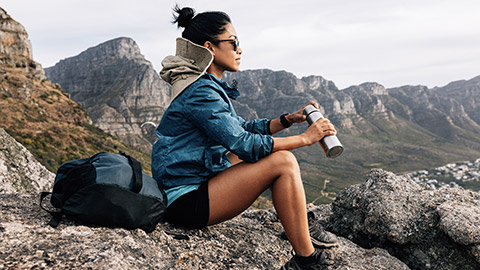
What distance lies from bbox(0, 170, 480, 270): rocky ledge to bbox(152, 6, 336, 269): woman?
519mm

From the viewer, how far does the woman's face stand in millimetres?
3785

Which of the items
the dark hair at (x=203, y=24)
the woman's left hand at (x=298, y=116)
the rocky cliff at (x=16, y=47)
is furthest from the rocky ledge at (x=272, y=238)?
the rocky cliff at (x=16, y=47)

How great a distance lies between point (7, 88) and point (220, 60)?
80.4 metres

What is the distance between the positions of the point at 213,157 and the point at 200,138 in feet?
0.92

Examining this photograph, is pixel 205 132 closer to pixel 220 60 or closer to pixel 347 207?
pixel 220 60

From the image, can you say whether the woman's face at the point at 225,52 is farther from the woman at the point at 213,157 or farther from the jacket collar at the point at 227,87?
the jacket collar at the point at 227,87

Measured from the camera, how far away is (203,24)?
147 inches

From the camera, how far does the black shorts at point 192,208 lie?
3.43 m

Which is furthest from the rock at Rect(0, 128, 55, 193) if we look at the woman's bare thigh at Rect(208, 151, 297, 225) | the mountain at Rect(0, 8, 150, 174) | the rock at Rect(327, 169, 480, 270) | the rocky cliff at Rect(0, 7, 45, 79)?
the rocky cliff at Rect(0, 7, 45, 79)

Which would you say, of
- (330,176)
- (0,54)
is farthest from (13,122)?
(330,176)

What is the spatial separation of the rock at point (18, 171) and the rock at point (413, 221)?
6390 millimetres

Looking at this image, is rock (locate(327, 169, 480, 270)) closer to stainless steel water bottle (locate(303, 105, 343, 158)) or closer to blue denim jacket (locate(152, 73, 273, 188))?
stainless steel water bottle (locate(303, 105, 343, 158))

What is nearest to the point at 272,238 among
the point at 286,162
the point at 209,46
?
the point at 286,162

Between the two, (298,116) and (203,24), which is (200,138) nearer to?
(203,24)
